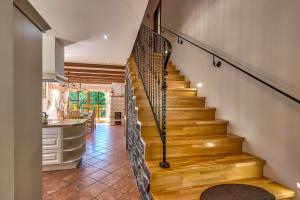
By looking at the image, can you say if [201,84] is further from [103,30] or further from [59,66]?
[59,66]

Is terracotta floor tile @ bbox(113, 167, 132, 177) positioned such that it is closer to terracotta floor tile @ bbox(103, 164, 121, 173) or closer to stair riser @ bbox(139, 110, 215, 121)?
terracotta floor tile @ bbox(103, 164, 121, 173)

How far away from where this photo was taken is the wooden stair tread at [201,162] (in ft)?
6.21

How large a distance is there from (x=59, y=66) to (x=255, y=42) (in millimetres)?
3757

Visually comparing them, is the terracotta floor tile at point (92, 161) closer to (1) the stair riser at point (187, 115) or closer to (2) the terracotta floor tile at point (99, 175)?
(2) the terracotta floor tile at point (99, 175)

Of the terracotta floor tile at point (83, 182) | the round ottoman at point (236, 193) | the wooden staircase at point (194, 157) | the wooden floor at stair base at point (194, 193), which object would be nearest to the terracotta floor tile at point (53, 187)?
the terracotta floor tile at point (83, 182)

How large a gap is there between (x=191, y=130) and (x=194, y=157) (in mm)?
451

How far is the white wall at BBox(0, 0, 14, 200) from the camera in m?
1.13

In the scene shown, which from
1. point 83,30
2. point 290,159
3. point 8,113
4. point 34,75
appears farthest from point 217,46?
point 8,113

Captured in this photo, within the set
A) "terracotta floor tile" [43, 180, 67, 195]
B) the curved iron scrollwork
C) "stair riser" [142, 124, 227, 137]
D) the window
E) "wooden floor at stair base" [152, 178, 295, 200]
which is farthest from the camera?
the window

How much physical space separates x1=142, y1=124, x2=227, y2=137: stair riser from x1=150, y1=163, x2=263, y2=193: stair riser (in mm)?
685

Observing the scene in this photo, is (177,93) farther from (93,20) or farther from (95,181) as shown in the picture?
(95,181)

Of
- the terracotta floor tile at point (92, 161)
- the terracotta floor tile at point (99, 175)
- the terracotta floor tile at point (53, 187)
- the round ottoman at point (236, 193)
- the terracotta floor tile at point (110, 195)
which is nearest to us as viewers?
the round ottoman at point (236, 193)

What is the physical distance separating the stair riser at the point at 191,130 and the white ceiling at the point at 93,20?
5.58ft

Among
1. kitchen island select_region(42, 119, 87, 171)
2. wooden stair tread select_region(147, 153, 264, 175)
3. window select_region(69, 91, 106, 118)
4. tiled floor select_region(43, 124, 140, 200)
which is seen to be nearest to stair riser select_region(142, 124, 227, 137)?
wooden stair tread select_region(147, 153, 264, 175)
